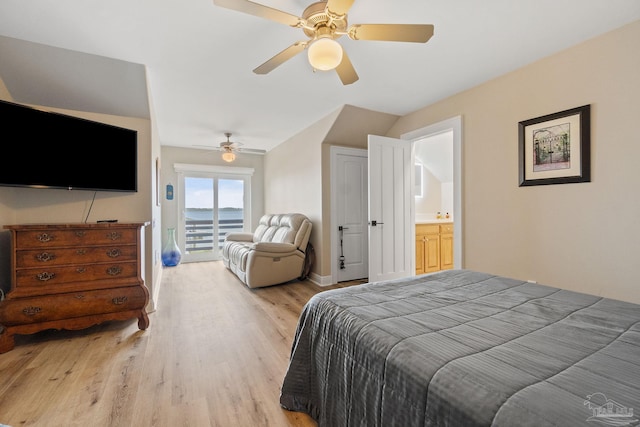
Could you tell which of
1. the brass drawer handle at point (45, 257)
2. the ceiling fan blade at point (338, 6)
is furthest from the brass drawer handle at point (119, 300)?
the ceiling fan blade at point (338, 6)

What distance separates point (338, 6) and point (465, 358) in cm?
165

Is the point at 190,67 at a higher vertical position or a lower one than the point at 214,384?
higher

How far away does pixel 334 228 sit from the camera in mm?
4016

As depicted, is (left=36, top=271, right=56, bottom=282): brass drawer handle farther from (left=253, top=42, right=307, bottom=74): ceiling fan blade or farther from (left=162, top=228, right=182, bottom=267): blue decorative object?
(left=162, top=228, right=182, bottom=267): blue decorative object

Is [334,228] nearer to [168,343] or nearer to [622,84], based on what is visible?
[168,343]

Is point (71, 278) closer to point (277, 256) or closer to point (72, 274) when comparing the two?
point (72, 274)

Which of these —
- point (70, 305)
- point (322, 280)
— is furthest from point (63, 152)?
point (322, 280)

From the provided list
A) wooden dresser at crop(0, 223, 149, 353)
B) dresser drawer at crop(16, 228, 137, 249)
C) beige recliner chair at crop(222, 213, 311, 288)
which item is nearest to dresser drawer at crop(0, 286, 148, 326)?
wooden dresser at crop(0, 223, 149, 353)

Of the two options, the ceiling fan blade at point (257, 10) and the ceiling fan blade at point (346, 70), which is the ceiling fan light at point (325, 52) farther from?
the ceiling fan blade at point (346, 70)

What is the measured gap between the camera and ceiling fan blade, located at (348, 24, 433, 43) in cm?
150

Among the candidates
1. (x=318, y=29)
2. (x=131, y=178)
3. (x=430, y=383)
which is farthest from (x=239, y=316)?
(x=318, y=29)

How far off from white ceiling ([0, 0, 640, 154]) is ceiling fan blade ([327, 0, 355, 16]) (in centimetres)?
36

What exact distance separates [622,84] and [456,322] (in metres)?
2.26

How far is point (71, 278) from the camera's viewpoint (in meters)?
2.22
